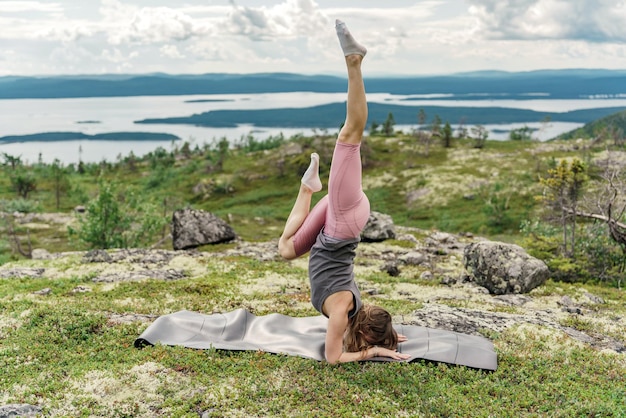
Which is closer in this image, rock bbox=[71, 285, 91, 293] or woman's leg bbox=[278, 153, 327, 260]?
woman's leg bbox=[278, 153, 327, 260]

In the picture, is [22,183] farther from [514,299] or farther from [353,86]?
[353,86]

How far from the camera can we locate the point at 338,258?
12391 millimetres

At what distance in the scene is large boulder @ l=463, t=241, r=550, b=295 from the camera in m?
23.2

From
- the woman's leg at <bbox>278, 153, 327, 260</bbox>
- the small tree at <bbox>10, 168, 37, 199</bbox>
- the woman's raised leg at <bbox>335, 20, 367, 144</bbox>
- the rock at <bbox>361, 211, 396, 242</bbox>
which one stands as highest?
the woman's raised leg at <bbox>335, 20, 367, 144</bbox>

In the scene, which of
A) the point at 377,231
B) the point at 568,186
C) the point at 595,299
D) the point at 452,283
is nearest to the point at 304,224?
the point at 452,283

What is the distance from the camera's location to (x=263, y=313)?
17641 millimetres

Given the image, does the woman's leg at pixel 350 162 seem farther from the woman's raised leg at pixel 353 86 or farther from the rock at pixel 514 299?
the rock at pixel 514 299

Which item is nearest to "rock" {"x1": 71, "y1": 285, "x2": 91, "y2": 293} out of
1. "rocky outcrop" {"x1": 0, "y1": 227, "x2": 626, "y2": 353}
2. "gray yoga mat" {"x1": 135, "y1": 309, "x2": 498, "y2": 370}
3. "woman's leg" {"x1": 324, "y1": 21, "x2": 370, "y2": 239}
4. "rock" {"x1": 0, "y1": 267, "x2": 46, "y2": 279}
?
"rocky outcrop" {"x1": 0, "y1": 227, "x2": 626, "y2": 353}

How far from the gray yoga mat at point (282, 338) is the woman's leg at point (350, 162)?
3624mm

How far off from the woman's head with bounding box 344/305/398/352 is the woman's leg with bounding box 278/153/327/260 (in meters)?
2.15

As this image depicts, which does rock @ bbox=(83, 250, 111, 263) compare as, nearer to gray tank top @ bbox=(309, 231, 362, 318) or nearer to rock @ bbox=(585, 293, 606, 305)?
gray tank top @ bbox=(309, 231, 362, 318)

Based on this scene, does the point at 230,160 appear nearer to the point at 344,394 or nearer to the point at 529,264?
the point at 529,264

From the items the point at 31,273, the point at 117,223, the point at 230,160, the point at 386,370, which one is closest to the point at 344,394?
the point at 386,370

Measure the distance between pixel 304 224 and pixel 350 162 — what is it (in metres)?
2.39
